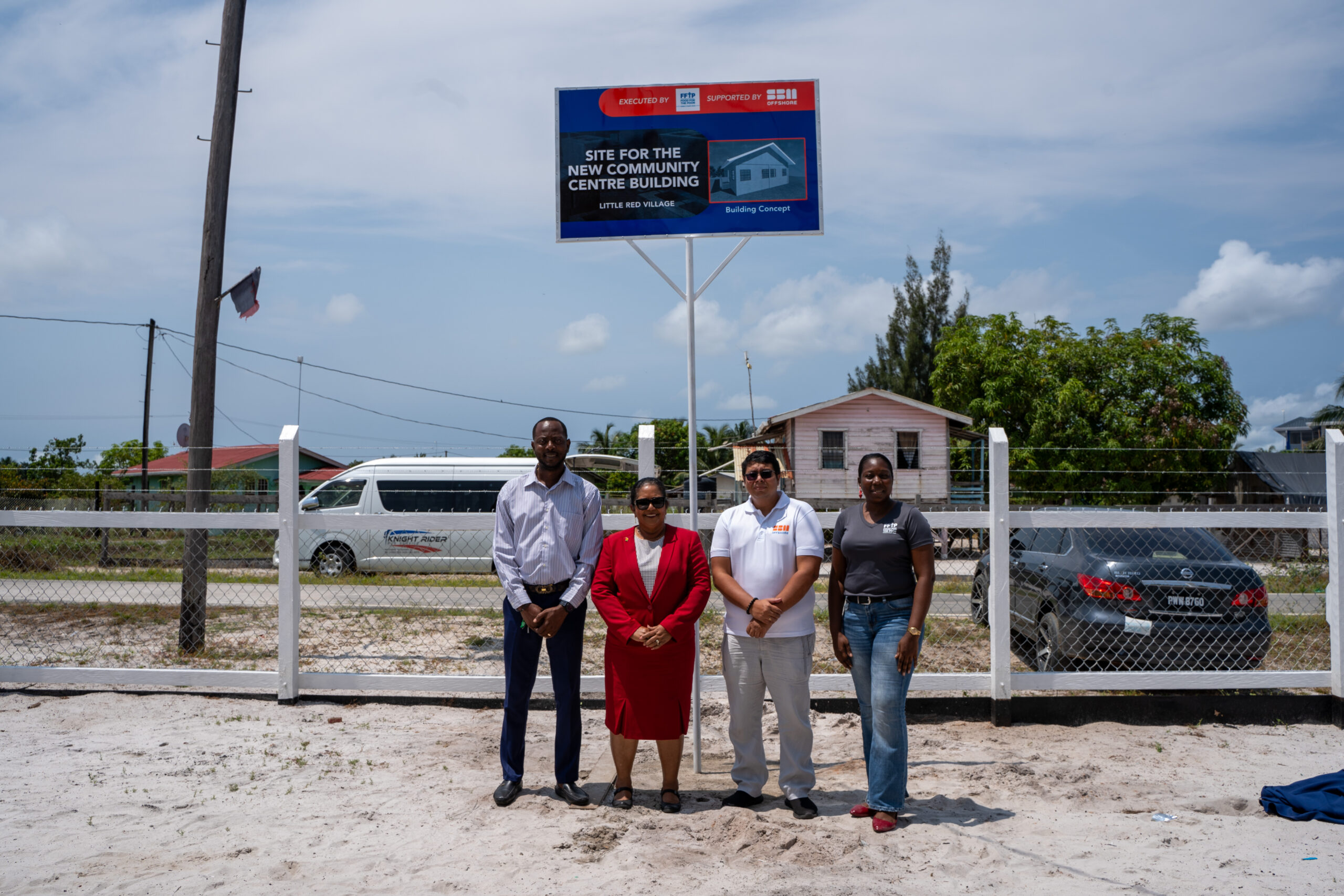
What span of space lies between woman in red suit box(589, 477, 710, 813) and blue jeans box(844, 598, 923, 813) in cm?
82

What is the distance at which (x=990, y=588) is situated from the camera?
567 cm

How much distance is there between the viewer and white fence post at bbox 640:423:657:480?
529cm

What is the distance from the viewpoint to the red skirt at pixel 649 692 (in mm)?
4344

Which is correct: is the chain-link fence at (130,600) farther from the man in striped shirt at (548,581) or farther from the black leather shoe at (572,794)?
the black leather shoe at (572,794)

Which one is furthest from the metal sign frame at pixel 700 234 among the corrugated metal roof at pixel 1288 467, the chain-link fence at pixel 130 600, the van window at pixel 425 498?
the corrugated metal roof at pixel 1288 467

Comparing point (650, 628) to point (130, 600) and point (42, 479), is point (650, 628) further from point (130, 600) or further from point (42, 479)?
point (42, 479)

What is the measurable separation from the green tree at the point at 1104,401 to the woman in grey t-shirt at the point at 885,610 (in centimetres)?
1973

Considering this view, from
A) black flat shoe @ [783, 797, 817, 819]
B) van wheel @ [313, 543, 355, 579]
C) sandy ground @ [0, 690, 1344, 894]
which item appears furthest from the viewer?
van wheel @ [313, 543, 355, 579]

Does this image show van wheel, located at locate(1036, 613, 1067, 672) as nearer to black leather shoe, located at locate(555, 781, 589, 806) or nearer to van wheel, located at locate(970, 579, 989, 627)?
van wheel, located at locate(970, 579, 989, 627)

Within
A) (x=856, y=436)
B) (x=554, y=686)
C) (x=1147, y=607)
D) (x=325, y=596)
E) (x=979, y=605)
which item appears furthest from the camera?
(x=856, y=436)

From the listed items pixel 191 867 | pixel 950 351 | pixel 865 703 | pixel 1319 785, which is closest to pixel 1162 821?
pixel 1319 785

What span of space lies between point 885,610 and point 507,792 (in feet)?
6.72

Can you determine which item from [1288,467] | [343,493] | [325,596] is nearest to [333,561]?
[325,596]

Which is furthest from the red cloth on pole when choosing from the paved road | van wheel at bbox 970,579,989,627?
van wheel at bbox 970,579,989,627
